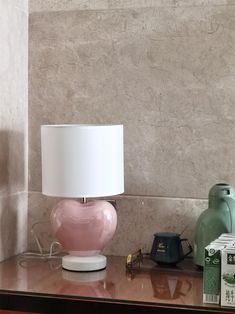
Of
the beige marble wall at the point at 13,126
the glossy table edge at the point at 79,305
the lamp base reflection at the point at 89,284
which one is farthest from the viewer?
the beige marble wall at the point at 13,126

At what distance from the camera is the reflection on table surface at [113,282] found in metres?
1.51

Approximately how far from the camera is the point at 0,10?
1.85 metres

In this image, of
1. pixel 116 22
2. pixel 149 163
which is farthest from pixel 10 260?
pixel 116 22

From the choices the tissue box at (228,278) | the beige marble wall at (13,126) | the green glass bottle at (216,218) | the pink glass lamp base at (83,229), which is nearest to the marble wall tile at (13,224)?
the beige marble wall at (13,126)

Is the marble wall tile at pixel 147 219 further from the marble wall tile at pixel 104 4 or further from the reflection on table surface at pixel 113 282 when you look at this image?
the marble wall tile at pixel 104 4

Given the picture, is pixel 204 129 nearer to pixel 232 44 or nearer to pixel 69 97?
pixel 232 44

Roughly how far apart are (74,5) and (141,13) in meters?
0.23

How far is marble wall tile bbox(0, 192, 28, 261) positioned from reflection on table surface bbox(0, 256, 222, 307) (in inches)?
2.5

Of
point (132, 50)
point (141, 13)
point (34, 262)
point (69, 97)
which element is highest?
point (141, 13)

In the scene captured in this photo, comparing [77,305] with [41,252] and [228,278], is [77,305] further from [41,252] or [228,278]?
[41,252]

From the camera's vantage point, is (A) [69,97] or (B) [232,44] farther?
(A) [69,97]

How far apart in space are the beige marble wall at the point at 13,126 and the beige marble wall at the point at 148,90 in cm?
4

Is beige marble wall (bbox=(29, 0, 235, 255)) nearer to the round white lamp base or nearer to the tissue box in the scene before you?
the round white lamp base

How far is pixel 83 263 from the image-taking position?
1.75 metres
